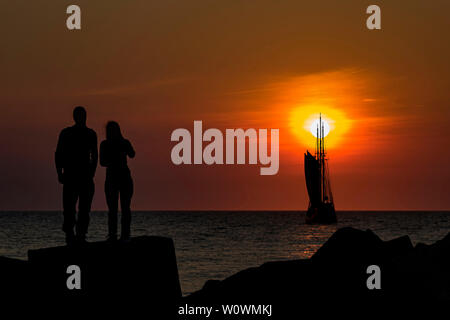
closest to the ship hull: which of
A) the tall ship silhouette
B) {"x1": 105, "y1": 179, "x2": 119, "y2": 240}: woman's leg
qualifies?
the tall ship silhouette

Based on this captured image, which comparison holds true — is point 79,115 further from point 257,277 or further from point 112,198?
point 257,277

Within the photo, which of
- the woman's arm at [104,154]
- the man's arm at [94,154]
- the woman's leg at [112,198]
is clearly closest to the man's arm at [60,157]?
the man's arm at [94,154]

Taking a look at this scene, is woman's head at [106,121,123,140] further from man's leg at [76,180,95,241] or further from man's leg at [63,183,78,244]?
man's leg at [63,183,78,244]

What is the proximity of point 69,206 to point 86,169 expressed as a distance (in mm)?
676

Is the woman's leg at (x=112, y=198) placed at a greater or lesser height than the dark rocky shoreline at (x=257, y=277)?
greater

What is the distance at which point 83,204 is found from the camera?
35.6ft

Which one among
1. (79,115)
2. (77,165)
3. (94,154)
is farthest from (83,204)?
(79,115)

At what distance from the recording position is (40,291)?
1083 cm

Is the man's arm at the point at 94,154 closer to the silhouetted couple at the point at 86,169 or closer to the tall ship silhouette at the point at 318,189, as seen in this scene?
the silhouetted couple at the point at 86,169

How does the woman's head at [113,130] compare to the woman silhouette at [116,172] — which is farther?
the woman silhouette at [116,172]

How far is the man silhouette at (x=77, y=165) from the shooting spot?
1059 centimetres

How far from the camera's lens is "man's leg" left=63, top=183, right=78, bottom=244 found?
10719 mm
